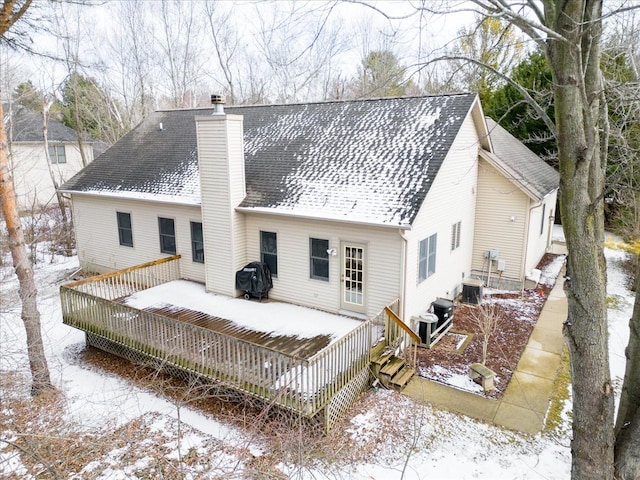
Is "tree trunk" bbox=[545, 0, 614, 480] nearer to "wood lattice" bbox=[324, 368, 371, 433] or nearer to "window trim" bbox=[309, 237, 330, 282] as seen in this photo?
"wood lattice" bbox=[324, 368, 371, 433]

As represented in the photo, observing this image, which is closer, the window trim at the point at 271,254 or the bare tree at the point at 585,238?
the bare tree at the point at 585,238

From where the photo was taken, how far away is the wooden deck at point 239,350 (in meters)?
7.24

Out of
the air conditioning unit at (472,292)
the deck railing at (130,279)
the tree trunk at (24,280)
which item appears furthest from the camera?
the air conditioning unit at (472,292)

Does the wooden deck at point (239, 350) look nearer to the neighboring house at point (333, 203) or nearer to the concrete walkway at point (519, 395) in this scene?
the concrete walkway at point (519, 395)

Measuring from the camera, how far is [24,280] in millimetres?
8719

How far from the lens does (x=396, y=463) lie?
21.9 ft

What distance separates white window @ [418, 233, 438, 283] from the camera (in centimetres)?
1041

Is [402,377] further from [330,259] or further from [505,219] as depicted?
[505,219]

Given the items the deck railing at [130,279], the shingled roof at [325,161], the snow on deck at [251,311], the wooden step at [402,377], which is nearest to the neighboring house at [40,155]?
the shingled roof at [325,161]

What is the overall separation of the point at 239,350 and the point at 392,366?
311 cm

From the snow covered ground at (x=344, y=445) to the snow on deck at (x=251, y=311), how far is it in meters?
1.93

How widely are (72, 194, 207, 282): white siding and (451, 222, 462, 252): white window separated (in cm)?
730

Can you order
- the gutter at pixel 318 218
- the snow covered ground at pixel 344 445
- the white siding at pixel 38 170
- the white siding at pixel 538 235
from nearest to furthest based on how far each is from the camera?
the snow covered ground at pixel 344 445
the gutter at pixel 318 218
the white siding at pixel 538 235
the white siding at pixel 38 170

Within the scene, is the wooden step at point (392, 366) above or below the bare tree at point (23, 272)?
below
